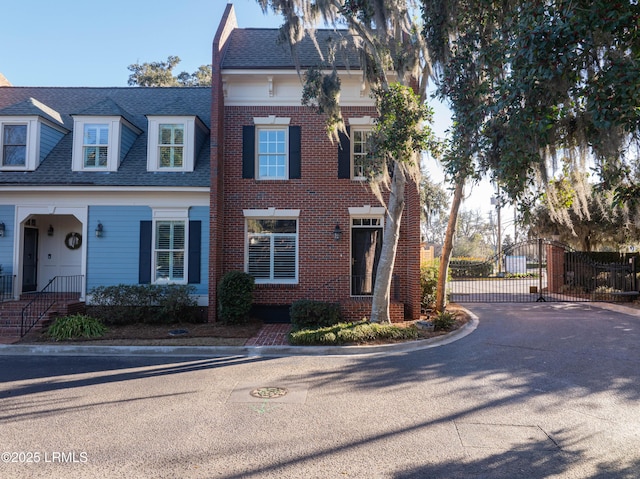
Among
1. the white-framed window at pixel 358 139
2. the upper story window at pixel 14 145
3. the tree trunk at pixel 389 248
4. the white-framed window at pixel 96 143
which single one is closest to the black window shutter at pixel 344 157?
the white-framed window at pixel 358 139

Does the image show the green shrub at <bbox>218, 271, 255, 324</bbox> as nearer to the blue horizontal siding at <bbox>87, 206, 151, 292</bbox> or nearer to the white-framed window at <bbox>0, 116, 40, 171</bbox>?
the blue horizontal siding at <bbox>87, 206, 151, 292</bbox>

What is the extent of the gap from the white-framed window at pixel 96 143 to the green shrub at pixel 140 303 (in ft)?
12.3

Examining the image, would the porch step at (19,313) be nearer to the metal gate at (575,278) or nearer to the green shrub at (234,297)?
the green shrub at (234,297)

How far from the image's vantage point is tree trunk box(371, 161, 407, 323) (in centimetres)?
934

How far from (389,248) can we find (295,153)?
165 inches

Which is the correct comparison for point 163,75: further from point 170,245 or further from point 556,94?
point 556,94

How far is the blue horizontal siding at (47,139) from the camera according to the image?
1197 centimetres

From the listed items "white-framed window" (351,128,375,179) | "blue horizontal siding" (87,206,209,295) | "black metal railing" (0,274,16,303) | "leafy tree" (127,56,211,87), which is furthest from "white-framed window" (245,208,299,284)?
"leafy tree" (127,56,211,87)

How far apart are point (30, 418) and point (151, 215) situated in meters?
7.30

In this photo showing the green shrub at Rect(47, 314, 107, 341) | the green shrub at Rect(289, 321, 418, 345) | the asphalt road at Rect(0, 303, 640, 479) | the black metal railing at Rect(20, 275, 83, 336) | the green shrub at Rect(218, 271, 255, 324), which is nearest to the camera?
the asphalt road at Rect(0, 303, 640, 479)

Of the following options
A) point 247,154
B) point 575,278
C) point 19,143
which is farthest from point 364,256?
point 575,278

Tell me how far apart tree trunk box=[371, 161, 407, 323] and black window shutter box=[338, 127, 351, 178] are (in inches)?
89.7

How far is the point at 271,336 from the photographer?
939 cm

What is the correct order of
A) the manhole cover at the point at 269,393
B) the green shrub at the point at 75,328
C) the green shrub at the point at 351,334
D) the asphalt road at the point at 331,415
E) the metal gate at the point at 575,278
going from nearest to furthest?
the asphalt road at the point at 331,415 → the manhole cover at the point at 269,393 → the green shrub at the point at 351,334 → the green shrub at the point at 75,328 → the metal gate at the point at 575,278
